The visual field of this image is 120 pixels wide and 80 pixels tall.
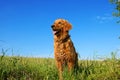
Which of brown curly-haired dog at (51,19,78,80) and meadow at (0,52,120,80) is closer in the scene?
meadow at (0,52,120,80)

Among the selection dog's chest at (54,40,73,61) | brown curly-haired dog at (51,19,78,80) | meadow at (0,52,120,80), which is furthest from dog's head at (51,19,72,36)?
meadow at (0,52,120,80)

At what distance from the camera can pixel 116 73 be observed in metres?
8.55

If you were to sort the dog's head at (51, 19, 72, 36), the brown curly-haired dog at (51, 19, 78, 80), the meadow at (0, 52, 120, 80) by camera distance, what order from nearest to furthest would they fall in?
the meadow at (0, 52, 120, 80), the brown curly-haired dog at (51, 19, 78, 80), the dog's head at (51, 19, 72, 36)

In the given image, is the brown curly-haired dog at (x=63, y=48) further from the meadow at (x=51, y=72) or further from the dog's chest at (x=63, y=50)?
the meadow at (x=51, y=72)

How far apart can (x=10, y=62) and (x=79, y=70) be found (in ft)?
6.84

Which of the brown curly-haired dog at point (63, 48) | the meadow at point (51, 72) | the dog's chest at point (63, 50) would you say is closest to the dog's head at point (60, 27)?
the brown curly-haired dog at point (63, 48)

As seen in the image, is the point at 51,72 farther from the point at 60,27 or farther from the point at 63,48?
the point at 60,27

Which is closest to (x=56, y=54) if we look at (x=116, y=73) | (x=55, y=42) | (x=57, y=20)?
(x=55, y=42)

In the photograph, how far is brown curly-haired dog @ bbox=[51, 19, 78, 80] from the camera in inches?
374

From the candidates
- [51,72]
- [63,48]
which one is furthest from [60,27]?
[51,72]

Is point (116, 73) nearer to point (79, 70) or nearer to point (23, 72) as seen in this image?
point (79, 70)

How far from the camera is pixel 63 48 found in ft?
31.6

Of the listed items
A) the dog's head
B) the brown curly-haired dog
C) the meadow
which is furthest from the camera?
the dog's head

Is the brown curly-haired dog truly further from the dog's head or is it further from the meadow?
the meadow
